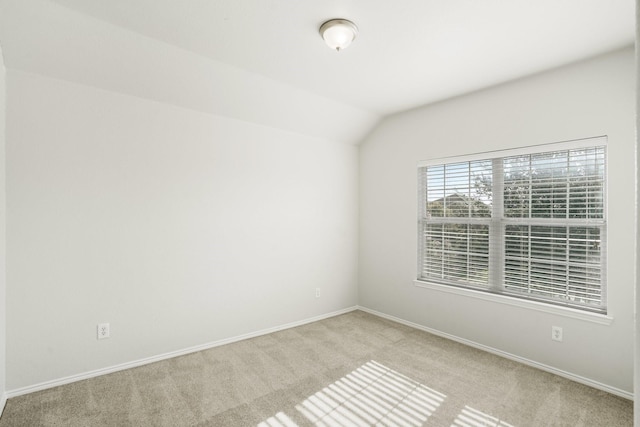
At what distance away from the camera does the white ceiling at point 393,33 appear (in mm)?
1968

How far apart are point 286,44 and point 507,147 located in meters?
2.24

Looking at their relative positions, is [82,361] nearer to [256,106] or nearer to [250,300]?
[250,300]

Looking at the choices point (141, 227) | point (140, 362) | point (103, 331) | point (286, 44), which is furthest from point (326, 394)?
point (286, 44)

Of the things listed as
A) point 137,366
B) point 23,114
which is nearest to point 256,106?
point 23,114

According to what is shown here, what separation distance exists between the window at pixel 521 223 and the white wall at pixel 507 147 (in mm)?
117

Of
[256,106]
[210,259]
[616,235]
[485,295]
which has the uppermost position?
[256,106]

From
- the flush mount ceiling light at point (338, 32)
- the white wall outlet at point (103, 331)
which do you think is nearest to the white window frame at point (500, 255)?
the flush mount ceiling light at point (338, 32)

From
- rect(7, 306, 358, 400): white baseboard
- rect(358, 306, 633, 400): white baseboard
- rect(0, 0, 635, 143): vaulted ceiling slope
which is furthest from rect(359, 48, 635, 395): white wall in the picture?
→ rect(7, 306, 358, 400): white baseboard

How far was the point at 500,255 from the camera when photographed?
10.4 ft

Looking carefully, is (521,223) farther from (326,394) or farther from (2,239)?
(2,239)

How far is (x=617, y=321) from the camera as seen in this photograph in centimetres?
243

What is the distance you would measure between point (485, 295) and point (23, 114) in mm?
4232

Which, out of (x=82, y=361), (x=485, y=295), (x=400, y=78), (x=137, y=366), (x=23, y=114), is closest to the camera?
(x=23, y=114)

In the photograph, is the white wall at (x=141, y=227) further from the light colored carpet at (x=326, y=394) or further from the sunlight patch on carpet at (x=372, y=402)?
the sunlight patch on carpet at (x=372, y=402)
